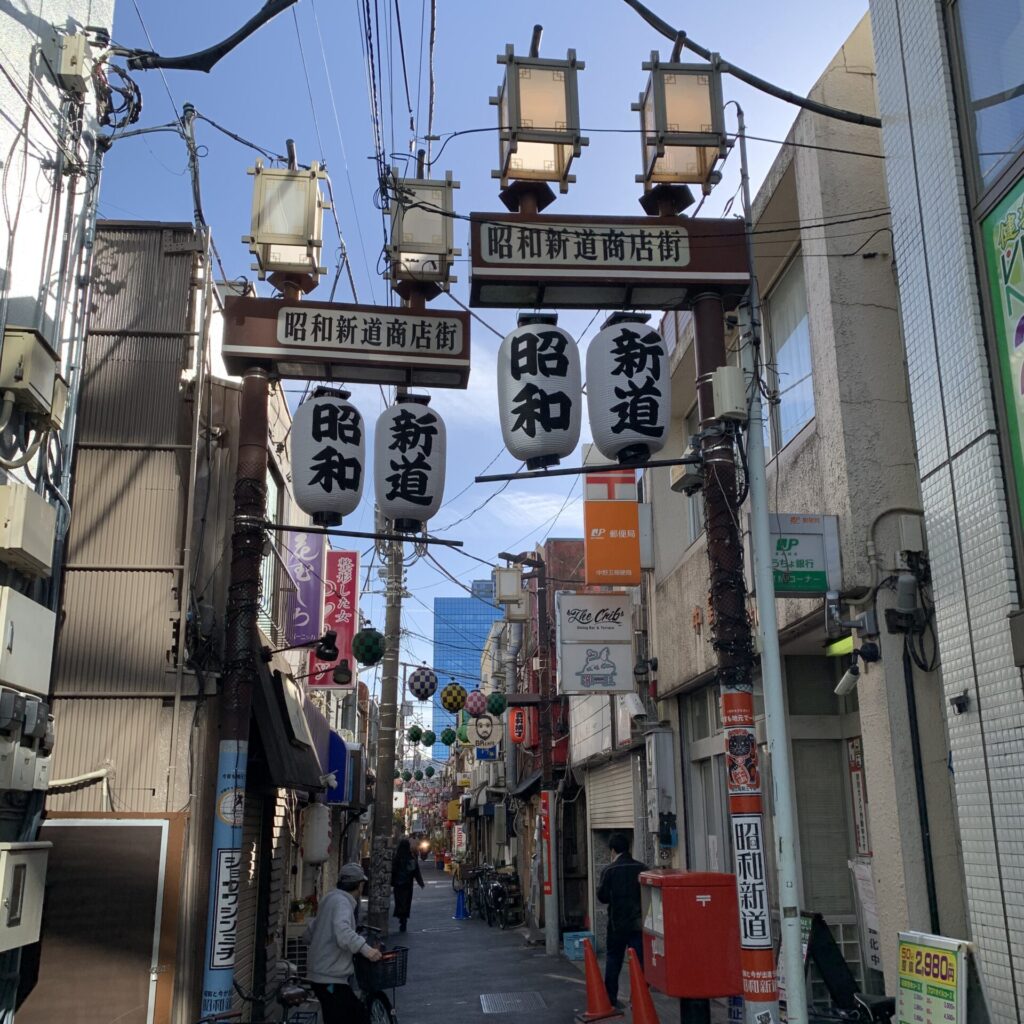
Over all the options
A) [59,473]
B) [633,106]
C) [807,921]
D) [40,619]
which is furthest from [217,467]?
[807,921]

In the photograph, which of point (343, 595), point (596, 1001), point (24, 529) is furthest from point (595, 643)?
point (24, 529)

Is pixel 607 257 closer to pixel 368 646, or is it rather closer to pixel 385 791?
pixel 368 646

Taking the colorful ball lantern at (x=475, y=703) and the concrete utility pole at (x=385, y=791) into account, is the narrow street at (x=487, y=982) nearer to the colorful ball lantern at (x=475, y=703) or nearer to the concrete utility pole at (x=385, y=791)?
the concrete utility pole at (x=385, y=791)

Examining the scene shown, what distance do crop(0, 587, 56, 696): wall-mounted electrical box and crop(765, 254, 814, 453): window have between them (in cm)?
789

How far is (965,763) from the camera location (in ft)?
22.1

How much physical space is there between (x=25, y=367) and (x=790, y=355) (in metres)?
8.67

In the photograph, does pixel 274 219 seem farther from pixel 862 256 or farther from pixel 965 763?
pixel 965 763

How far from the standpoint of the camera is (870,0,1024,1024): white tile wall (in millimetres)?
6250

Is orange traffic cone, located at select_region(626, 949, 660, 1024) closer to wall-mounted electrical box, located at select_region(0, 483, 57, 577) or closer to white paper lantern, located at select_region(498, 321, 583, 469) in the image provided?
white paper lantern, located at select_region(498, 321, 583, 469)

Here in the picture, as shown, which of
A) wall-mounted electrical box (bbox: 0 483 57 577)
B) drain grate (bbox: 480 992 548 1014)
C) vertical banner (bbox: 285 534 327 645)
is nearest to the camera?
wall-mounted electrical box (bbox: 0 483 57 577)

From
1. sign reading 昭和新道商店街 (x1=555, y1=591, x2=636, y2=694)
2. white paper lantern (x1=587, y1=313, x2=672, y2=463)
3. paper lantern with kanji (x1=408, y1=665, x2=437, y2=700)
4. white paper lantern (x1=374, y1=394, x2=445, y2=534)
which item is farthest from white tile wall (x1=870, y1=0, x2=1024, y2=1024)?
paper lantern with kanji (x1=408, y1=665, x2=437, y2=700)

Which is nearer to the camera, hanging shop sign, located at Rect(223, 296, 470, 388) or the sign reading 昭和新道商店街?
hanging shop sign, located at Rect(223, 296, 470, 388)

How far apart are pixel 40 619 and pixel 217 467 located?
369 centimetres

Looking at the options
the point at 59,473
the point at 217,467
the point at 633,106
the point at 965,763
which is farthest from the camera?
the point at 217,467
